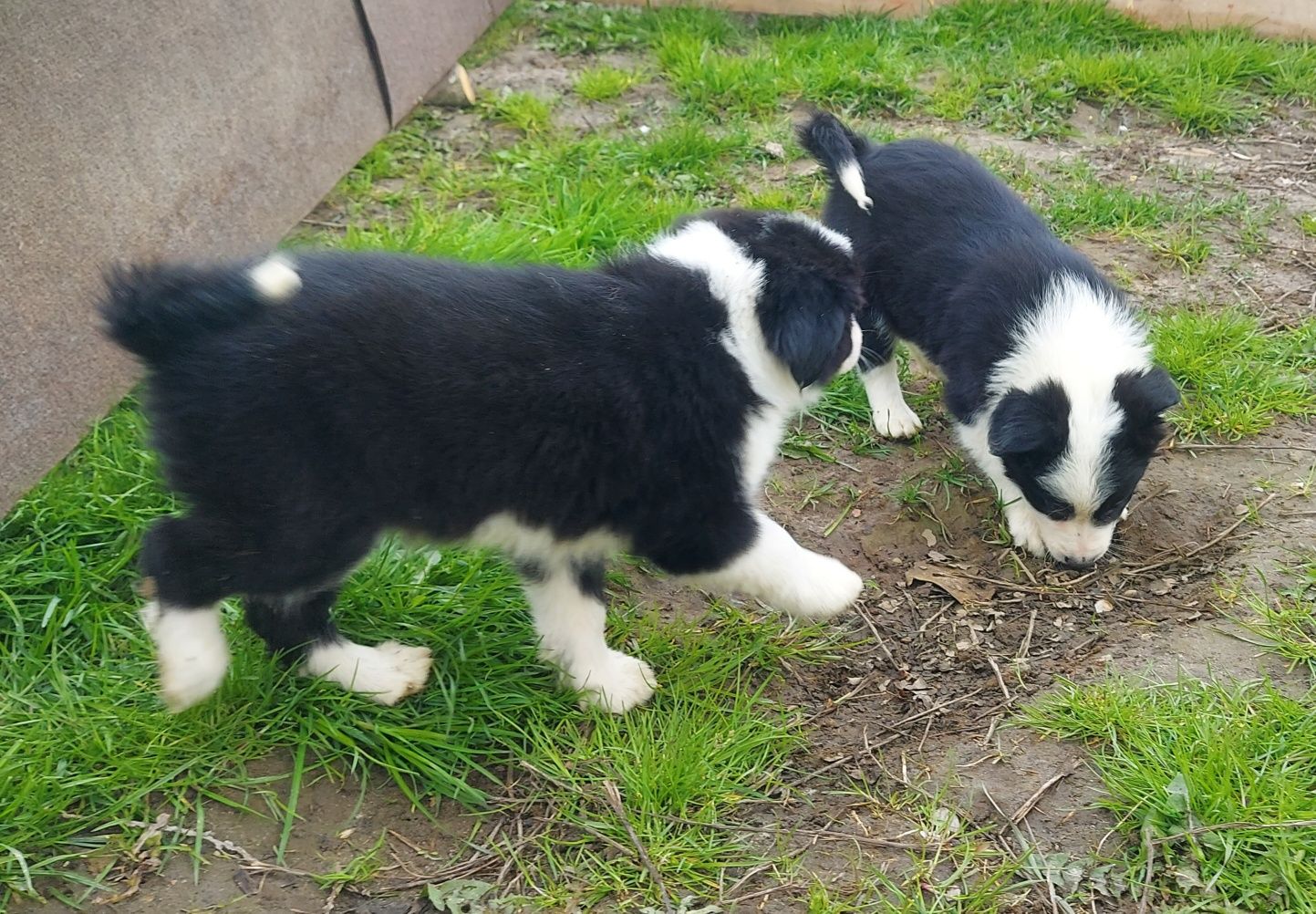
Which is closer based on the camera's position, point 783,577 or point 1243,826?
point 1243,826

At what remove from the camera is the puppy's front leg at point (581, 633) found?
280cm

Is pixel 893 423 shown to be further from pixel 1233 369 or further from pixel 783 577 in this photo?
pixel 783 577

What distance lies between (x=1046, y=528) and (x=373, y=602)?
2.01 m

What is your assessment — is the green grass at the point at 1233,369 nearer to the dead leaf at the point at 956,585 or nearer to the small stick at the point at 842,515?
the dead leaf at the point at 956,585

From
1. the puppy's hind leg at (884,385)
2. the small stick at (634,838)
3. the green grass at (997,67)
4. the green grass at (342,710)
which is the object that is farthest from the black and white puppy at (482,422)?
the green grass at (997,67)

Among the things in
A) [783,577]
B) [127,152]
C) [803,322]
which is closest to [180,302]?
[803,322]

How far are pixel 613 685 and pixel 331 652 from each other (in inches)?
28.6

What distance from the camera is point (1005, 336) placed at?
3.38 metres

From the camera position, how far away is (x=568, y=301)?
8.30 ft

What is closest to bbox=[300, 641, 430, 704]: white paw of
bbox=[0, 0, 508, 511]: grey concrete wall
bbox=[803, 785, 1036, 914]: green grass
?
bbox=[803, 785, 1036, 914]: green grass

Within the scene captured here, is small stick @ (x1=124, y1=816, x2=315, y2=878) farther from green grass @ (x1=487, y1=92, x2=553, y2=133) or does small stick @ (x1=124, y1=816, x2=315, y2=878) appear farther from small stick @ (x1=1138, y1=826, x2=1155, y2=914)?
green grass @ (x1=487, y1=92, x2=553, y2=133)

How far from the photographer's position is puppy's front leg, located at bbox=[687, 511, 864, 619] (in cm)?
264

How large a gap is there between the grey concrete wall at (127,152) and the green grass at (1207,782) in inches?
119

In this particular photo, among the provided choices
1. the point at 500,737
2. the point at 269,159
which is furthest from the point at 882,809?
the point at 269,159
